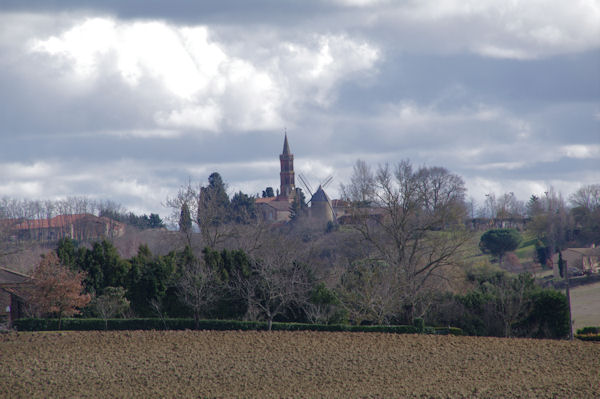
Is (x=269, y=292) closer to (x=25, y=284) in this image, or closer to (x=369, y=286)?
(x=369, y=286)

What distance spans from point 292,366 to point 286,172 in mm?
131320

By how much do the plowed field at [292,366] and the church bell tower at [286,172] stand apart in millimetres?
120993

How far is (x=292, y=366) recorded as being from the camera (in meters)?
29.7

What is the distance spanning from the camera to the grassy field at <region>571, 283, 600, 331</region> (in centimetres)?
5024

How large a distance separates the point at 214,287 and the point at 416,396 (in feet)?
72.7

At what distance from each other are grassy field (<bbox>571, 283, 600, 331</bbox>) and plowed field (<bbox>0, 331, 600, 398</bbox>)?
15.8 metres

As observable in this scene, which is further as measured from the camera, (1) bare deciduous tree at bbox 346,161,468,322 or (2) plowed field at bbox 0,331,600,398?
(1) bare deciduous tree at bbox 346,161,468,322

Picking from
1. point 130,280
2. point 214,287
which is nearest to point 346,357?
point 214,287

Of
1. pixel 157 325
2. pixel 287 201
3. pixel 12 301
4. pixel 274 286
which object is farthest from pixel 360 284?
pixel 287 201

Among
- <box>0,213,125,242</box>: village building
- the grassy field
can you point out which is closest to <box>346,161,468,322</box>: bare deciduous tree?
the grassy field

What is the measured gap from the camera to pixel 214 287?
4447 cm

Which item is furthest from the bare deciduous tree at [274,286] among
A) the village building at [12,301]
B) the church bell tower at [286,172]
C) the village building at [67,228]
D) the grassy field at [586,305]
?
the church bell tower at [286,172]

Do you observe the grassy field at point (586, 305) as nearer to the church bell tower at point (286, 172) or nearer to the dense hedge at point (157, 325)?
the dense hedge at point (157, 325)

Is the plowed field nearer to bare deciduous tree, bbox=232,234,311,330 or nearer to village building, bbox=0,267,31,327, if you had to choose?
bare deciduous tree, bbox=232,234,311,330
